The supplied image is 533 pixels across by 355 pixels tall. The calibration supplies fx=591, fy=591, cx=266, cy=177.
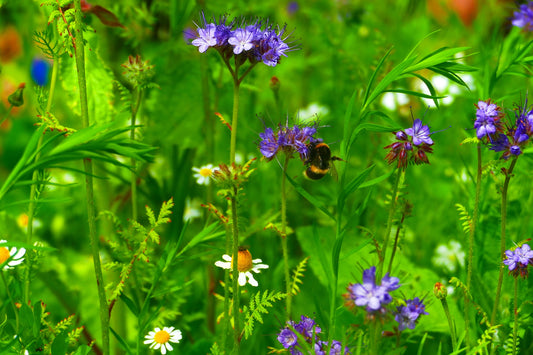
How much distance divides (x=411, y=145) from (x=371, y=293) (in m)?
0.20

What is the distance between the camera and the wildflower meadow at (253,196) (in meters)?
0.78

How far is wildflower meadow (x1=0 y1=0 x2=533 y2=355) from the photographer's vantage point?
784mm

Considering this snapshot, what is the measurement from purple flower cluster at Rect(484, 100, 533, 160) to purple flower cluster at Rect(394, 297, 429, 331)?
0.24m

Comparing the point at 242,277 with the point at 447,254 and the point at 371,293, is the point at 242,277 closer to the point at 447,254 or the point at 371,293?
the point at 371,293

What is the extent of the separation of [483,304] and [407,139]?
1.56 ft

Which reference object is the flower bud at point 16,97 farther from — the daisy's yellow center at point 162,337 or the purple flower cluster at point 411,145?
the purple flower cluster at point 411,145

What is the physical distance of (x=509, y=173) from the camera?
843 mm

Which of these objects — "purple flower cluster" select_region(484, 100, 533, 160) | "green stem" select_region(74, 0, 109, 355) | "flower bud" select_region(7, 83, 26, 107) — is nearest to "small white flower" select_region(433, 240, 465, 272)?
"purple flower cluster" select_region(484, 100, 533, 160)

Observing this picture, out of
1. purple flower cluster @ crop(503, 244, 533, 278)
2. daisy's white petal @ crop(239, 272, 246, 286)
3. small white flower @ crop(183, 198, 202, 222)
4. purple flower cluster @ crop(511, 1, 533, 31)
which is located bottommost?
daisy's white petal @ crop(239, 272, 246, 286)

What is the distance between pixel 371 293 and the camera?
2.19 ft

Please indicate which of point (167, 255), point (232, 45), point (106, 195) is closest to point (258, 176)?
point (106, 195)

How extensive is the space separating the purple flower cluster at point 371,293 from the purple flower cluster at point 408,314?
11 cm

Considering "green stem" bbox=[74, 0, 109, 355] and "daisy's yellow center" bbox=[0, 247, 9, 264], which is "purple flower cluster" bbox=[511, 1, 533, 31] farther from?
"daisy's yellow center" bbox=[0, 247, 9, 264]

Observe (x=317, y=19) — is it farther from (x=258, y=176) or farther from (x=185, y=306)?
(x=185, y=306)
